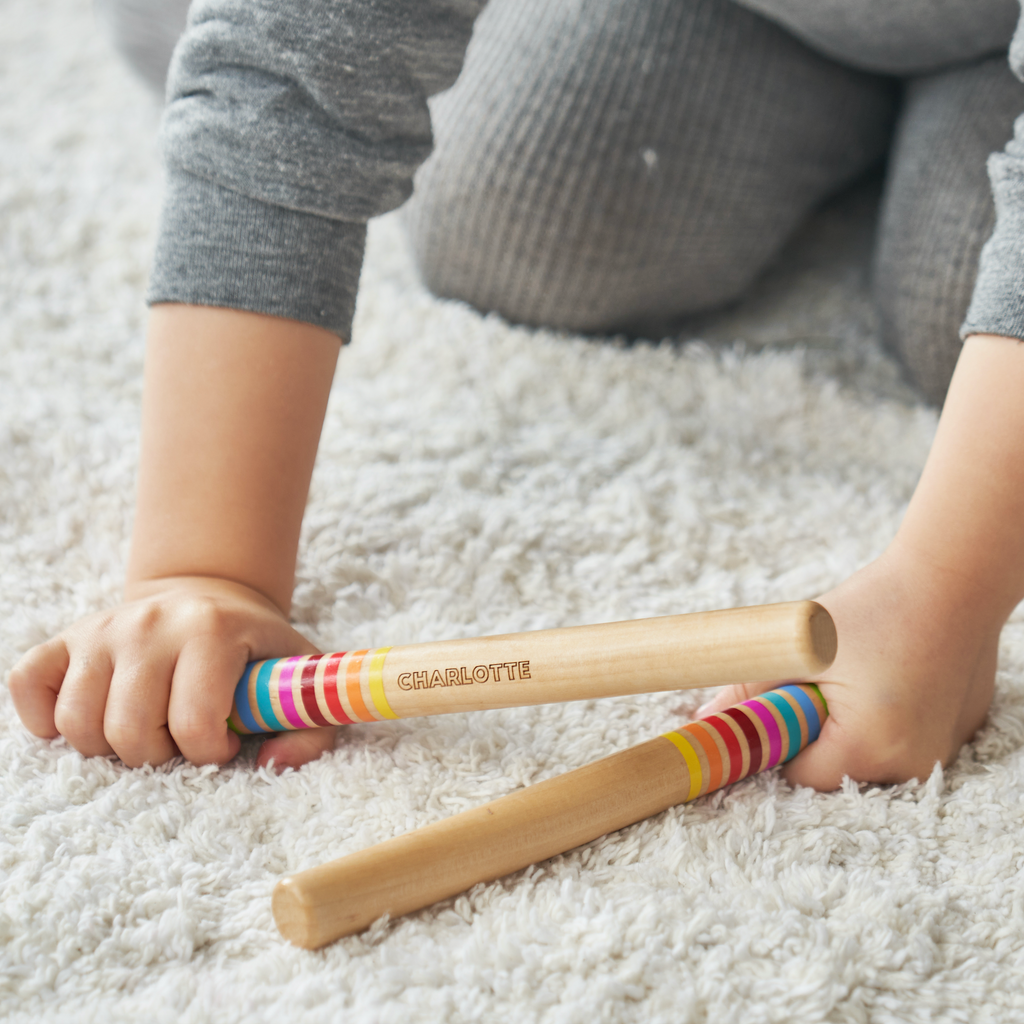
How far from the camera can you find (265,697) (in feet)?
1.19

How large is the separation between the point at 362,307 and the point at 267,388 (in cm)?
26

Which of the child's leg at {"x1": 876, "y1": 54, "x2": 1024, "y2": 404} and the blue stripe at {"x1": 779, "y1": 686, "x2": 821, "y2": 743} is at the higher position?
the child's leg at {"x1": 876, "y1": 54, "x2": 1024, "y2": 404}

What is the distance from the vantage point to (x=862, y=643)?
1.21 ft

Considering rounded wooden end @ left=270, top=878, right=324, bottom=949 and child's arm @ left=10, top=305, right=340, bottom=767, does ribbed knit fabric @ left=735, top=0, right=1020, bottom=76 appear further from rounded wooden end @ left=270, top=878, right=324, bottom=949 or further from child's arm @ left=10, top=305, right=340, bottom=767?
rounded wooden end @ left=270, top=878, right=324, bottom=949

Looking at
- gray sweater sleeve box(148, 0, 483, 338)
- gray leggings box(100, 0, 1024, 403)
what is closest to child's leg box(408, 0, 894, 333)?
gray leggings box(100, 0, 1024, 403)

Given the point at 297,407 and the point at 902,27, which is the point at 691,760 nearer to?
the point at 297,407

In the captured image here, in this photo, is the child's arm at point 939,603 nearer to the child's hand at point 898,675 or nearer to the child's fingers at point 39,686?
the child's hand at point 898,675

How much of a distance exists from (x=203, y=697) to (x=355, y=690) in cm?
6

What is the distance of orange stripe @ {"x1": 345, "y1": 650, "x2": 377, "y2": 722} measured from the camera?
1.14ft

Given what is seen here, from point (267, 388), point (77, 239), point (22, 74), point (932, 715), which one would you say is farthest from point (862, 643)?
point (22, 74)

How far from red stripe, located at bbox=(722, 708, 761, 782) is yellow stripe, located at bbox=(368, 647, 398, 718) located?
0.13m

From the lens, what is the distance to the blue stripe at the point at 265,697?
36 cm

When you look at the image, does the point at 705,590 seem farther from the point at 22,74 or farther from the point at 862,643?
the point at 22,74

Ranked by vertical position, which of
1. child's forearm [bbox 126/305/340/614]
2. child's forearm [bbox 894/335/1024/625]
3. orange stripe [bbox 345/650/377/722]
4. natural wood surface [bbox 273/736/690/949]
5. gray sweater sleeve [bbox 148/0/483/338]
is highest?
gray sweater sleeve [bbox 148/0/483/338]
